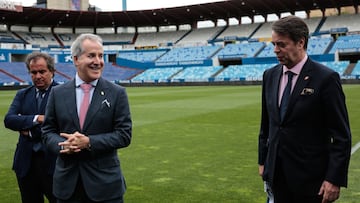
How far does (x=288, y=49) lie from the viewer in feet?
9.82

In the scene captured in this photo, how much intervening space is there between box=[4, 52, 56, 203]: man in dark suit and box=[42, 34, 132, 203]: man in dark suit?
86cm

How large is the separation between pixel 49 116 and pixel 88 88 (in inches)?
15.9

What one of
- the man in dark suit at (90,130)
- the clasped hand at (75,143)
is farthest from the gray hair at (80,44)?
the clasped hand at (75,143)

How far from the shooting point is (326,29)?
5959cm

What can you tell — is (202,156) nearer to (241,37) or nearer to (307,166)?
(307,166)

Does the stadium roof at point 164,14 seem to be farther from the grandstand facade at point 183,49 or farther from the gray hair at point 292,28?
the gray hair at point 292,28

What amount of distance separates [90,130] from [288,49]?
166 cm

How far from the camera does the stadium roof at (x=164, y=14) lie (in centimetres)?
5952

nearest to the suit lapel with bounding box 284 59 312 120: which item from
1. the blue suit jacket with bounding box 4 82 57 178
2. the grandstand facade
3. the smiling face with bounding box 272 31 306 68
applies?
the smiling face with bounding box 272 31 306 68

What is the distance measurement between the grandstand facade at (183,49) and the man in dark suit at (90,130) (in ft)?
135

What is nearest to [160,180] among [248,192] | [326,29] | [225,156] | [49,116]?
[248,192]

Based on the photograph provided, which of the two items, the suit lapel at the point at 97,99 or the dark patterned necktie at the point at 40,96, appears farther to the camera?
the dark patterned necktie at the point at 40,96

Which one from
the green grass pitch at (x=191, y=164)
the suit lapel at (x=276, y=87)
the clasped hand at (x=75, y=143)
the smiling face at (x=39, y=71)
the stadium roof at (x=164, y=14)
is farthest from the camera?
the stadium roof at (x=164, y=14)

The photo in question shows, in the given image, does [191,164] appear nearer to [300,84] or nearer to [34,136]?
[34,136]
